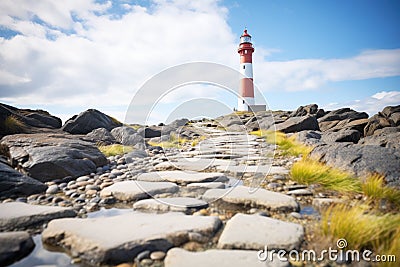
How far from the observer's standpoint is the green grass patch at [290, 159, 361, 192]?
2492 mm

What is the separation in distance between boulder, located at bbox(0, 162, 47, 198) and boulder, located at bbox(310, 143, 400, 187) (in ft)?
Answer: 11.5

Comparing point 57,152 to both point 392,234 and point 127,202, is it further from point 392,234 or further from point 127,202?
point 392,234

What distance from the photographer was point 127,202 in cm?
231

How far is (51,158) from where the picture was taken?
3.39 meters

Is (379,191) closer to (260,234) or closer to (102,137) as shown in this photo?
(260,234)

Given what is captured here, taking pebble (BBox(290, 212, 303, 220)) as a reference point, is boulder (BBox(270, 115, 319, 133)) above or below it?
above

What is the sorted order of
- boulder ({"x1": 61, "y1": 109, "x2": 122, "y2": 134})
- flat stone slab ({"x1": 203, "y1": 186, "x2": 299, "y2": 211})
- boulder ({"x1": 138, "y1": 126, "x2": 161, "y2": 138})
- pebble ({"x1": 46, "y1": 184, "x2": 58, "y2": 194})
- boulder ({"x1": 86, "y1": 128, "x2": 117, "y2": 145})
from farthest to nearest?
boulder ({"x1": 138, "y1": 126, "x2": 161, "y2": 138}) → boulder ({"x1": 61, "y1": 109, "x2": 122, "y2": 134}) → boulder ({"x1": 86, "y1": 128, "x2": 117, "y2": 145}) → pebble ({"x1": 46, "y1": 184, "x2": 58, "y2": 194}) → flat stone slab ({"x1": 203, "y1": 186, "x2": 299, "y2": 211})

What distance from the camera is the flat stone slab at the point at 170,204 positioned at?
2.06 m

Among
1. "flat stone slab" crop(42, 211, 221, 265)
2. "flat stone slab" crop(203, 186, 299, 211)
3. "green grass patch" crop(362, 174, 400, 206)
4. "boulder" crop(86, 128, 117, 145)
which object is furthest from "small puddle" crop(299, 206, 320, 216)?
"boulder" crop(86, 128, 117, 145)

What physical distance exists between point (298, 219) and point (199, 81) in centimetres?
249

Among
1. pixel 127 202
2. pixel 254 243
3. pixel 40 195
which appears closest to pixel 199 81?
pixel 127 202

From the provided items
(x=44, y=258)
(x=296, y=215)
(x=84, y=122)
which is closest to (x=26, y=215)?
(x=44, y=258)

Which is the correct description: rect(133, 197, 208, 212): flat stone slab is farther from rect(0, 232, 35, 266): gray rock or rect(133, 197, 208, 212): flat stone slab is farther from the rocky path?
rect(0, 232, 35, 266): gray rock

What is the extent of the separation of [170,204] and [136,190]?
520 mm
